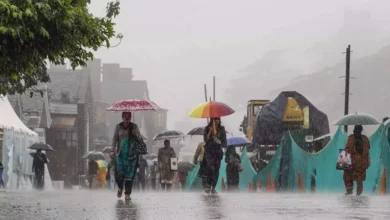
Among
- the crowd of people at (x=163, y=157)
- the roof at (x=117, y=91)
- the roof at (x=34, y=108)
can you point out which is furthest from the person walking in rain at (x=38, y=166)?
the roof at (x=117, y=91)

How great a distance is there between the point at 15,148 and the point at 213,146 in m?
16.0

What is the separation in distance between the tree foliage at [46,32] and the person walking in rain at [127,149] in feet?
9.02

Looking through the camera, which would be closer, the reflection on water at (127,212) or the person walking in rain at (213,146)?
the reflection on water at (127,212)

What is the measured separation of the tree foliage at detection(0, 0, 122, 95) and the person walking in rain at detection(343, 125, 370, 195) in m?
7.84

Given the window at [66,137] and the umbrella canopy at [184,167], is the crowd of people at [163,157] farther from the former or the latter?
the window at [66,137]

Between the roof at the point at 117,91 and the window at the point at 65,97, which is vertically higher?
the roof at the point at 117,91

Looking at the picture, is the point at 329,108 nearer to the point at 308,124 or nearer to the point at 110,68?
the point at 110,68

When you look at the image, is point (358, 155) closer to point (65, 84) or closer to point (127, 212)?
point (127, 212)

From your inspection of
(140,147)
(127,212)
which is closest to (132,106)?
(140,147)

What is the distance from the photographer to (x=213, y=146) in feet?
67.5

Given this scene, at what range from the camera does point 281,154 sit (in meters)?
27.3

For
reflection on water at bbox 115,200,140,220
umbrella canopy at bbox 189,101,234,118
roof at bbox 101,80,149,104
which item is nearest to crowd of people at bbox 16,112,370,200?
umbrella canopy at bbox 189,101,234,118

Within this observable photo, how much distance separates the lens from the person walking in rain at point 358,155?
2075 centimetres

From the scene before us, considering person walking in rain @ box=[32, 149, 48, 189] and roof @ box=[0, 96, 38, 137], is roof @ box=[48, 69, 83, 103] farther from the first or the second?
person walking in rain @ box=[32, 149, 48, 189]
